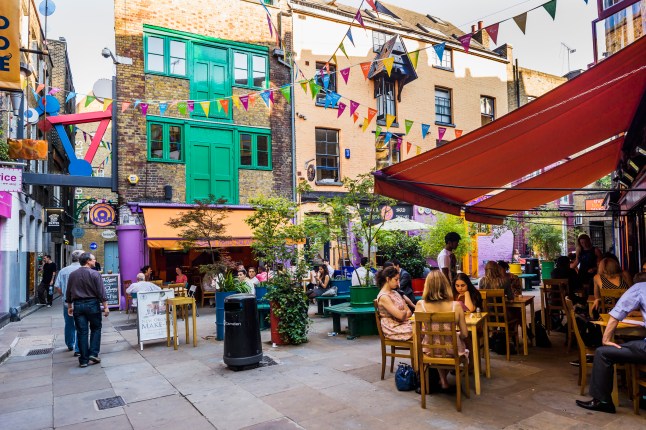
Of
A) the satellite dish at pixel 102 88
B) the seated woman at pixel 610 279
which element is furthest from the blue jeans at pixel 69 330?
the satellite dish at pixel 102 88

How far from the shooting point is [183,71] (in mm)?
15586

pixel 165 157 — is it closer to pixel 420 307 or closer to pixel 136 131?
pixel 136 131

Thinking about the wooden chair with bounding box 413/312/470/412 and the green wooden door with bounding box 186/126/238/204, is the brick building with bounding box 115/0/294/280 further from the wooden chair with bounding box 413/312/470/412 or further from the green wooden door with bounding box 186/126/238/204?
the wooden chair with bounding box 413/312/470/412

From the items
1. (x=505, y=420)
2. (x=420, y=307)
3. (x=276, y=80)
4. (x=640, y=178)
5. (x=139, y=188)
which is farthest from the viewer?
(x=276, y=80)

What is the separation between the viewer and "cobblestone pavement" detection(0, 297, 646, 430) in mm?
4434

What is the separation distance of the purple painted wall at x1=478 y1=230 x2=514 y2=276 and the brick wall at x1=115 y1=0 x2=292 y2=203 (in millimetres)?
11156

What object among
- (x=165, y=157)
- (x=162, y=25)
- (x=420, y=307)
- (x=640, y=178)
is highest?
(x=162, y=25)

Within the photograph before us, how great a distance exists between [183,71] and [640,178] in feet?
43.1

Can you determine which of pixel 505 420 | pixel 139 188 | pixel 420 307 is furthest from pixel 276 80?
pixel 505 420

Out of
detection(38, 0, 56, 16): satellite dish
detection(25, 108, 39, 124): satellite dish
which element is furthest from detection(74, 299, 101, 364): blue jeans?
detection(38, 0, 56, 16): satellite dish

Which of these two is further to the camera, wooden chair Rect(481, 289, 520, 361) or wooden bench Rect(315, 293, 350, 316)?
wooden bench Rect(315, 293, 350, 316)

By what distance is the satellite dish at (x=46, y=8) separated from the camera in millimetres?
13414

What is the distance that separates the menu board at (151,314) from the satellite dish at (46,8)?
10085mm

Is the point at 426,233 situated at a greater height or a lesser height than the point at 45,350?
greater
